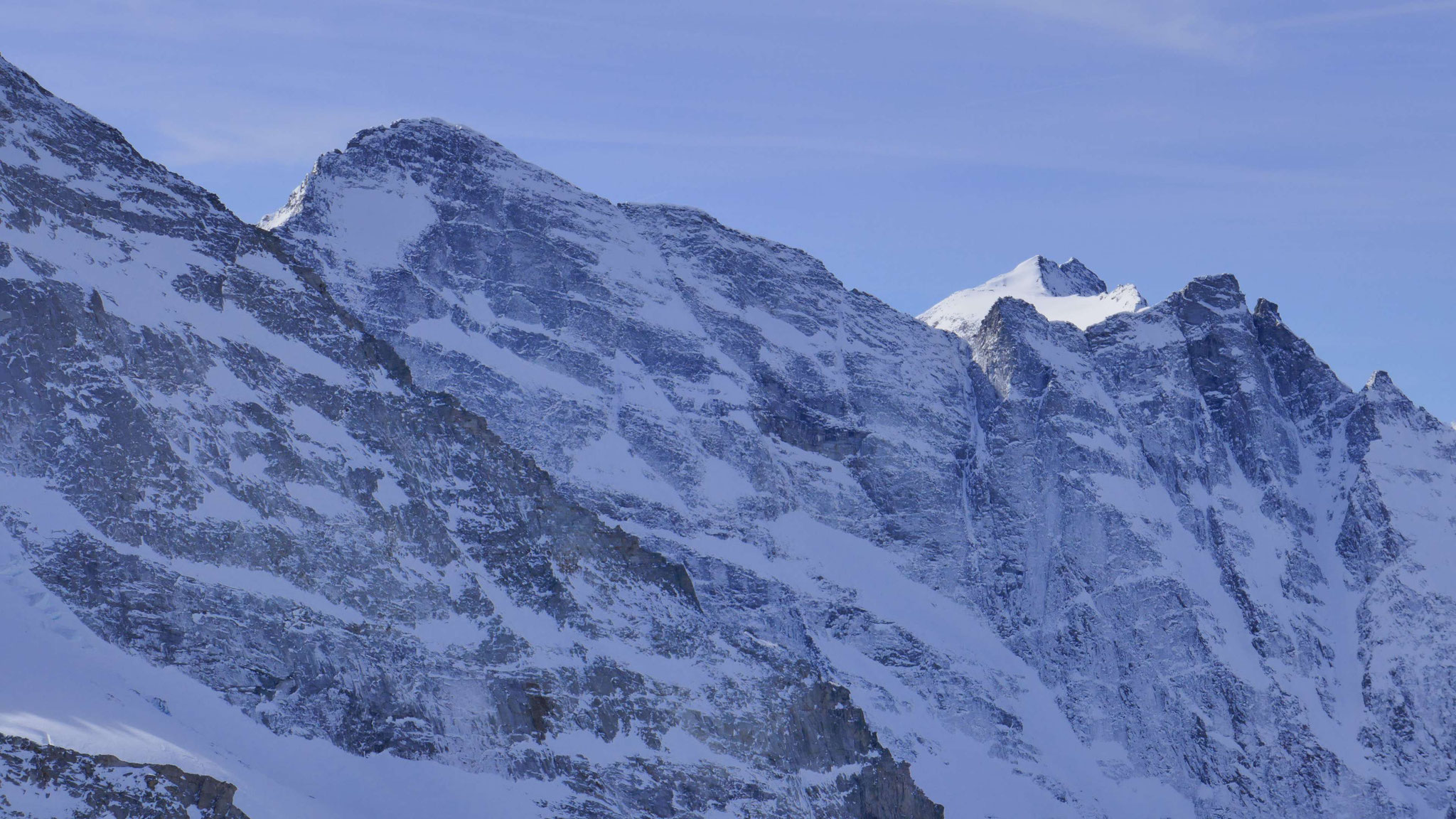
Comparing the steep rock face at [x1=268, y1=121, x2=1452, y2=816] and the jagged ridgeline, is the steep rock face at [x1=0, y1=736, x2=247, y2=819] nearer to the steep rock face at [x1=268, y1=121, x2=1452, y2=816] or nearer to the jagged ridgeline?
the jagged ridgeline

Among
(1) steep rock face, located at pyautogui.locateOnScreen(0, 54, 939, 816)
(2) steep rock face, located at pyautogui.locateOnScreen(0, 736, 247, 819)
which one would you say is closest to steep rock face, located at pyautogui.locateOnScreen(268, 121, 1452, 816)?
(1) steep rock face, located at pyautogui.locateOnScreen(0, 54, 939, 816)

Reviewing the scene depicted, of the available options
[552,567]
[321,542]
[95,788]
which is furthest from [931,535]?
[95,788]

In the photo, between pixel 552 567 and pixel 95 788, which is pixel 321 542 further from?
pixel 95 788

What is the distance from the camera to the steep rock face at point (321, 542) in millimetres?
128250

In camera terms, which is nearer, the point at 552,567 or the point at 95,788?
the point at 95,788

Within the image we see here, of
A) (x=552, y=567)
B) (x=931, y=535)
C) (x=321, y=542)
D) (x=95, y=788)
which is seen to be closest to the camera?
(x=95, y=788)

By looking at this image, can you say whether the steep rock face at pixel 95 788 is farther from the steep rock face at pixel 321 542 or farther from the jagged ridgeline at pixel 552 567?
the steep rock face at pixel 321 542

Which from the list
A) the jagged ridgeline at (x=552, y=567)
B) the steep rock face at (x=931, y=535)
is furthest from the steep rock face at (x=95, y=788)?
the steep rock face at (x=931, y=535)

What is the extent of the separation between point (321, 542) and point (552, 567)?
60.5 feet

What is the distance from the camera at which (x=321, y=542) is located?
135 metres

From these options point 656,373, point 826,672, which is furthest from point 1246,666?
point 656,373

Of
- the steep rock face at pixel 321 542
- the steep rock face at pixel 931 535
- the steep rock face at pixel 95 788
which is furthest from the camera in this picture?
the steep rock face at pixel 931 535

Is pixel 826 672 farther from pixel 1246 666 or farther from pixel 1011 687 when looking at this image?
pixel 1246 666

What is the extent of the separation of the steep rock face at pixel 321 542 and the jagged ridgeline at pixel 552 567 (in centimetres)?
29
